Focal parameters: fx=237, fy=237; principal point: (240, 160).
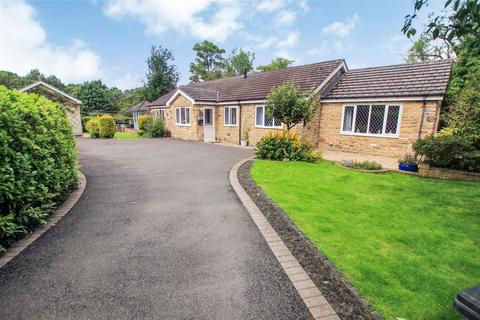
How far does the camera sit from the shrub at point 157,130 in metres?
23.2

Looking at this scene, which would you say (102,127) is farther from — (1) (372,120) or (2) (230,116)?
(1) (372,120)

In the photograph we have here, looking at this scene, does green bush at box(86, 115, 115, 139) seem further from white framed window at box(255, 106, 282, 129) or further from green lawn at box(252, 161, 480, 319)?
green lawn at box(252, 161, 480, 319)

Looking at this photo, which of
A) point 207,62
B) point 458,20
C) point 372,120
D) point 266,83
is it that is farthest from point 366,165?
point 207,62

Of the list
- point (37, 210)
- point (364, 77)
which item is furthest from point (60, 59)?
point (364, 77)

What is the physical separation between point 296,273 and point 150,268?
1.97m

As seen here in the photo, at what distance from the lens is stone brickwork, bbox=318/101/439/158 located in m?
11.7

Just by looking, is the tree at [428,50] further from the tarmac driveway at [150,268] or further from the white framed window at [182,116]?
the tarmac driveway at [150,268]

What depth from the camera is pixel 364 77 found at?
15.0 meters

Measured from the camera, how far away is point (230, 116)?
1916 cm

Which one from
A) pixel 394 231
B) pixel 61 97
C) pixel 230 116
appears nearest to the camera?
pixel 394 231

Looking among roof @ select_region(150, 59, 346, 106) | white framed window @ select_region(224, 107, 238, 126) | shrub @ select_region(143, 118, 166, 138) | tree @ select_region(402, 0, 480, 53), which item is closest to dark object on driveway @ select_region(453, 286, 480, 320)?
tree @ select_region(402, 0, 480, 53)

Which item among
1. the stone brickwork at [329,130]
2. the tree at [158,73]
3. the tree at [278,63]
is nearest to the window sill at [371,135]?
the stone brickwork at [329,130]

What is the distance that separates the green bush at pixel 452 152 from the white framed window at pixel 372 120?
370 cm

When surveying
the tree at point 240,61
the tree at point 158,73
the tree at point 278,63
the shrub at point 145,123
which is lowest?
the shrub at point 145,123
